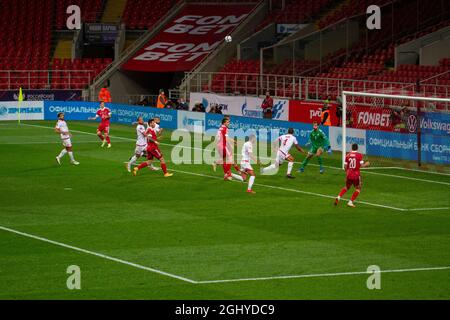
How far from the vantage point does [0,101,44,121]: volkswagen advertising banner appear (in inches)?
2152

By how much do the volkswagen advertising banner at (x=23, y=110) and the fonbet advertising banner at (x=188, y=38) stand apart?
701cm

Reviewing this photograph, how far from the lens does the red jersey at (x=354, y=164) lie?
26.9 meters

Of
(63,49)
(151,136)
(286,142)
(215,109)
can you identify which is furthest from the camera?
(63,49)

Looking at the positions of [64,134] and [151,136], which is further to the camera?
[64,134]

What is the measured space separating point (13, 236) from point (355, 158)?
30.3 ft

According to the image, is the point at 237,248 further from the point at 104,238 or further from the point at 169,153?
the point at 169,153

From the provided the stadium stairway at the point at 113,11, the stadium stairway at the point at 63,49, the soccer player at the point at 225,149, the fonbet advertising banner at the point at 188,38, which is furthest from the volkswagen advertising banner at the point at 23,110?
the soccer player at the point at 225,149

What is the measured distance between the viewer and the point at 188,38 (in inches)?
2408

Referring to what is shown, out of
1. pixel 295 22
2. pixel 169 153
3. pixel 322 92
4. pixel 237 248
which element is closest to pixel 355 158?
pixel 237 248

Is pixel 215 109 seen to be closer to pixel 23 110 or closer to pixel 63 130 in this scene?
pixel 23 110

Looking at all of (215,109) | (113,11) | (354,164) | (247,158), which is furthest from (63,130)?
(113,11)

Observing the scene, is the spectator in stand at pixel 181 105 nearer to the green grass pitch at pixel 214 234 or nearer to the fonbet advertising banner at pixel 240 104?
the fonbet advertising banner at pixel 240 104

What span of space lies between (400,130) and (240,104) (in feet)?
48.8
